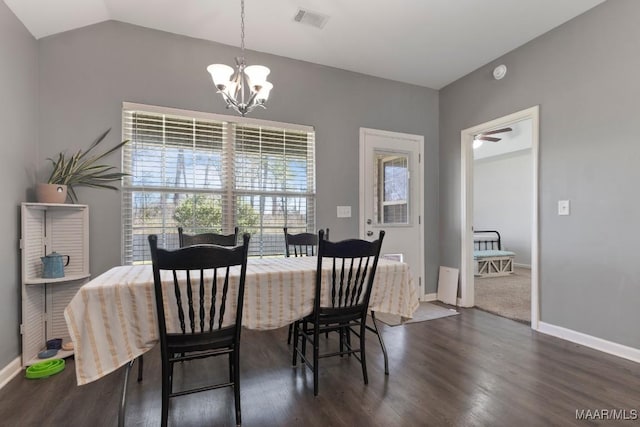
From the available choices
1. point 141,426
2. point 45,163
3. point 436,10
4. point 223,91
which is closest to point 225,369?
point 141,426

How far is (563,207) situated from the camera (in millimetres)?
2850

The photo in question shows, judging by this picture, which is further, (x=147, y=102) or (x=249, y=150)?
(x=249, y=150)

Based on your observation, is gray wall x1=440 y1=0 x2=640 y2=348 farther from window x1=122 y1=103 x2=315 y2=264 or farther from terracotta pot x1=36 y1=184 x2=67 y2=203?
terracotta pot x1=36 y1=184 x2=67 y2=203

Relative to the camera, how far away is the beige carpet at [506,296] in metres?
3.59

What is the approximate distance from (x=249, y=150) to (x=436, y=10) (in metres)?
2.15

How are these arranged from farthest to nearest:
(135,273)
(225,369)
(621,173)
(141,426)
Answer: (621,173) → (225,369) → (135,273) → (141,426)

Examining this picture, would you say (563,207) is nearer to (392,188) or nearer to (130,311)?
(392,188)

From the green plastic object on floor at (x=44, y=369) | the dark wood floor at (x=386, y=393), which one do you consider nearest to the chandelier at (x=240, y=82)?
the dark wood floor at (x=386, y=393)

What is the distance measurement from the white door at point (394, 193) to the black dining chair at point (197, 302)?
7.71 ft

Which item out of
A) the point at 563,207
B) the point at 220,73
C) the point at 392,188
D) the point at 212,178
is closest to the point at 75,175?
the point at 212,178

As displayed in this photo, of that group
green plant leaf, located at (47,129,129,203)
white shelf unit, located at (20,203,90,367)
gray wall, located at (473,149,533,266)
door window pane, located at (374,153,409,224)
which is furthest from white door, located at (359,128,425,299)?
gray wall, located at (473,149,533,266)

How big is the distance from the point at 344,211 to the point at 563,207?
211 centimetres

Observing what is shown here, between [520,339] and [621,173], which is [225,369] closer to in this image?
[520,339]

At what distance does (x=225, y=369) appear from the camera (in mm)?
2271
